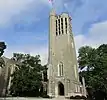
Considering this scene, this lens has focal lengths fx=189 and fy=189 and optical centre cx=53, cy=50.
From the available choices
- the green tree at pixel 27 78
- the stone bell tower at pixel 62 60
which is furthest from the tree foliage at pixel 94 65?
the green tree at pixel 27 78

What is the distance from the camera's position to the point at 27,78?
127 ft

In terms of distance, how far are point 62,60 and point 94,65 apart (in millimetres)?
8142

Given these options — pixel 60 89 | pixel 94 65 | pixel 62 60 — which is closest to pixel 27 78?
pixel 60 89

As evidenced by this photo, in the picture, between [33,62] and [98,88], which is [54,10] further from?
[98,88]

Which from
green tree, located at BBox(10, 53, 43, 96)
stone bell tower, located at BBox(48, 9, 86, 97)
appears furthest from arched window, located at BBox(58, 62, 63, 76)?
green tree, located at BBox(10, 53, 43, 96)

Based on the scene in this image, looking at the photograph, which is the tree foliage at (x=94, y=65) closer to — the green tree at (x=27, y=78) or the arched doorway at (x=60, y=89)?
the arched doorway at (x=60, y=89)

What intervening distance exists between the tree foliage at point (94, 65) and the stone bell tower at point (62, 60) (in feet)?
8.91

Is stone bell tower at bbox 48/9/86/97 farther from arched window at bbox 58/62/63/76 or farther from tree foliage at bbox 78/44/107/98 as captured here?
tree foliage at bbox 78/44/107/98

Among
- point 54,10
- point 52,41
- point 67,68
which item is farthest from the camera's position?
point 54,10

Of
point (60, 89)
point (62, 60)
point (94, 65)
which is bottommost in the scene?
point (60, 89)

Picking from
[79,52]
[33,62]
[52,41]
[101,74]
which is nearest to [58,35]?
[52,41]

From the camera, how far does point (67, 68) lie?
45.6 m

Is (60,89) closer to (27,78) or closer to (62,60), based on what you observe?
(62,60)

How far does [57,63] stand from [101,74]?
10.9 meters
